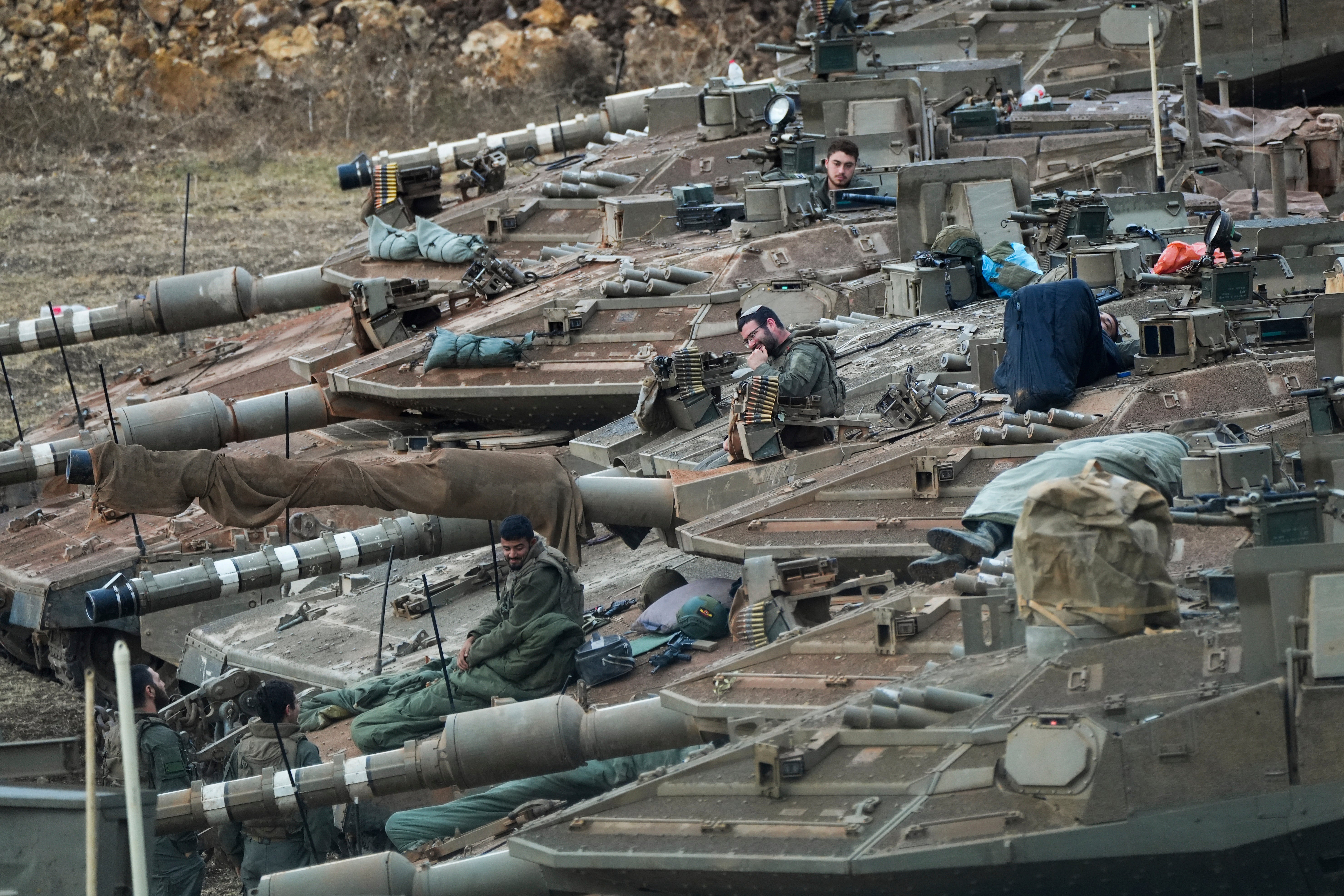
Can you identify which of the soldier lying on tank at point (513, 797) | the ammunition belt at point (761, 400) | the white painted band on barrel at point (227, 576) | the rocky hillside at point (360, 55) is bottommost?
the soldier lying on tank at point (513, 797)

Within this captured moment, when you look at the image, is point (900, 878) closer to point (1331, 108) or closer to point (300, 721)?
point (300, 721)

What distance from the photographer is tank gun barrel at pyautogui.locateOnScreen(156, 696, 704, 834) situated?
10570mm

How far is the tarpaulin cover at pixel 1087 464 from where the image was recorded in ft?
36.3

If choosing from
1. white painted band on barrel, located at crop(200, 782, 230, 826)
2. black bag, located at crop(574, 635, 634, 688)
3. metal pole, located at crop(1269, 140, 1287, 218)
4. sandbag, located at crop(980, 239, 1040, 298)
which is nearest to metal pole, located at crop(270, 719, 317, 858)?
white painted band on barrel, located at crop(200, 782, 230, 826)

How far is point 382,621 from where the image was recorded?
14.2 metres

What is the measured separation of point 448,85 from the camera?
135 ft

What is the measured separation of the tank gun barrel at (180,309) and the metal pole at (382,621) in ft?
21.3

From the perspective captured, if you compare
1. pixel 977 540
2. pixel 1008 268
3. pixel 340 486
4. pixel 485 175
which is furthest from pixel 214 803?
pixel 485 175

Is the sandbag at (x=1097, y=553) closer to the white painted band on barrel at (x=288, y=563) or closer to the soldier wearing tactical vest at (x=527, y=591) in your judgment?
the soldier wearing tactical vest at (x=527, y=591)

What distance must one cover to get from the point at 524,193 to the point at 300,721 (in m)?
12.0

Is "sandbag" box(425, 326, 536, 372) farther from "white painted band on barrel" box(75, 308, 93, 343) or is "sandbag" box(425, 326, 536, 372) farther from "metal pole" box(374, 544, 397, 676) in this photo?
"white painted band on barrel" box(75, 308, 93, 343)

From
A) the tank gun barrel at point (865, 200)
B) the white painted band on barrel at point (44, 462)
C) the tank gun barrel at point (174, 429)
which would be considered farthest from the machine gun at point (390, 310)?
the white painted band on barrel at point (44, 462)

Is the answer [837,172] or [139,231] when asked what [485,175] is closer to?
[837,172]

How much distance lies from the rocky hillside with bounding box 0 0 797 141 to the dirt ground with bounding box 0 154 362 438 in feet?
5.42
